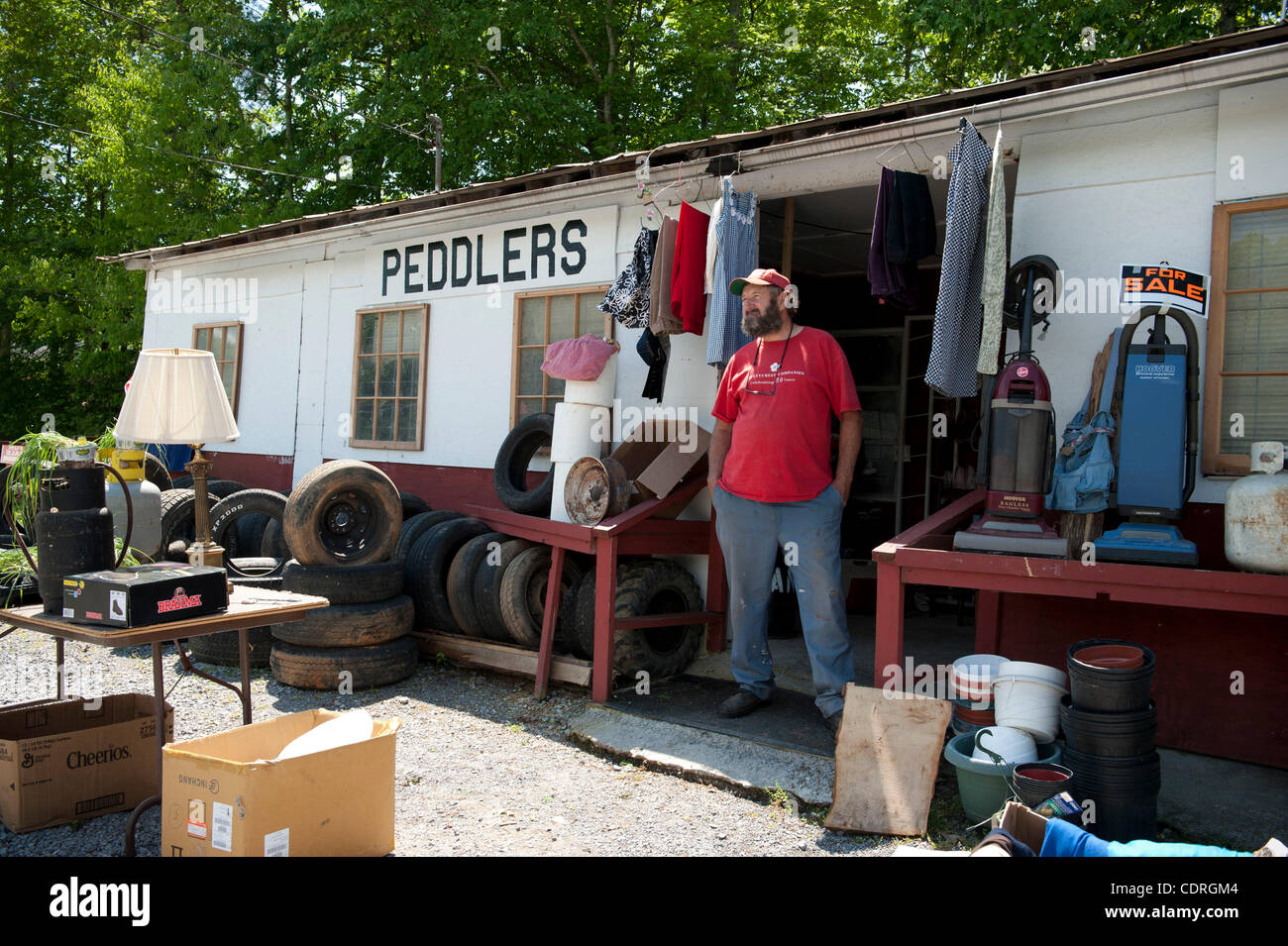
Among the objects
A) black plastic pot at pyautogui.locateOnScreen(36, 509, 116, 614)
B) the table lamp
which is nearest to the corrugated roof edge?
the table lamp

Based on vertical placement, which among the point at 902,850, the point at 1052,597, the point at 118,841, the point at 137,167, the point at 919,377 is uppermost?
the point at 137,167

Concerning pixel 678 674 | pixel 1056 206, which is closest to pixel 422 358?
pixel 678 674

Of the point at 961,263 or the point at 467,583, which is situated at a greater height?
the point at 961,263

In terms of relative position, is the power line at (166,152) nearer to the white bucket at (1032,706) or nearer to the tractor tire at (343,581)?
the tractor tire at (343,581)

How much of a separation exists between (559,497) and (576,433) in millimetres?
476

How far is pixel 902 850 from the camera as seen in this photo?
276 centimetres

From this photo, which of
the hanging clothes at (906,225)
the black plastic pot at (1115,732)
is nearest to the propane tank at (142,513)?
the hanging clothes at (906,225)

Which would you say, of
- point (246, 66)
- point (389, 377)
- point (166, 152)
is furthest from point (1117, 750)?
point (246, 66)

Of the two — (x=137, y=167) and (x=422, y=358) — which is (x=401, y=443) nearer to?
(x=422, y=358)

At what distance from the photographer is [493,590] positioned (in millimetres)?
6293

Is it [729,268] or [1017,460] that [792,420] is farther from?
[729,268]

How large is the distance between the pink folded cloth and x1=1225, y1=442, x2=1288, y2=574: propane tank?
392 centimetres

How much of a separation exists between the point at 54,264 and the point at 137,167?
2.94 m

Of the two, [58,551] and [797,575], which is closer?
[58,551]
